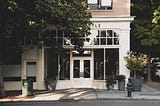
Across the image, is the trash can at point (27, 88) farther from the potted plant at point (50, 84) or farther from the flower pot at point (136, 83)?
the flower pot at point (136, 83)

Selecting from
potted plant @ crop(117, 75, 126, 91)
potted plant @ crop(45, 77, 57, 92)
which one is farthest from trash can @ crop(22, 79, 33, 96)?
potted plant @ crop(117, 75, 126, 91)

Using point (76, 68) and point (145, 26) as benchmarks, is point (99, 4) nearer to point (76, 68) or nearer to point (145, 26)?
point (76, 68)

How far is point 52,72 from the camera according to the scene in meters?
33.0

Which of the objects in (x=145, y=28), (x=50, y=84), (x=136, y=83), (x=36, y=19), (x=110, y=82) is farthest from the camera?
(x=145, y=28)

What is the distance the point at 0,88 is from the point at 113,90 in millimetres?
8933

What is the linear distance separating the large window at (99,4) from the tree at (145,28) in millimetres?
7013

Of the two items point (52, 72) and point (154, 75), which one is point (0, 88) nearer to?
point (52, 72)

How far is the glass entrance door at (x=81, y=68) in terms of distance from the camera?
1303 inches

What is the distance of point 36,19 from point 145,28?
16101 millimetres

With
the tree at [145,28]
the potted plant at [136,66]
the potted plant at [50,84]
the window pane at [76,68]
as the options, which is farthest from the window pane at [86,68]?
the tree at [145,28]

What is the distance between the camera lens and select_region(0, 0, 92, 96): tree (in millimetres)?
24766

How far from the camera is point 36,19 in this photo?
1046 inches

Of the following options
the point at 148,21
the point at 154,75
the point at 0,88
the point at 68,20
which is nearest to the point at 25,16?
the point at 68,20

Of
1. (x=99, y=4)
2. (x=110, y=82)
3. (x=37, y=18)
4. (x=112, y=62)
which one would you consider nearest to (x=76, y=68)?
(x=112, y=62)
